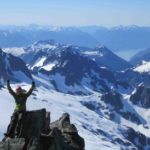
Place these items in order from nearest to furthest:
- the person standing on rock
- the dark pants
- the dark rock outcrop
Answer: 1. the dark rock outcrop
2. the person standing on rock
3. the dark pants

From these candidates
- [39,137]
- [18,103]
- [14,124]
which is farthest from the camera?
[14,124]

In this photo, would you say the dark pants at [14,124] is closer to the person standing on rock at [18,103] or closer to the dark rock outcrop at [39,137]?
the person standing on rock at [18,103]

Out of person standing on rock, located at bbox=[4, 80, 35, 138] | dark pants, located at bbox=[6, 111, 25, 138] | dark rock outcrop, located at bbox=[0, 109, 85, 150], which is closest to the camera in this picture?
dark rock outcrop, located at bbox=[0, 109, 85, 150]

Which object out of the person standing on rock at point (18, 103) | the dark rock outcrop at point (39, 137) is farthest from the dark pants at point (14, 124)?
the dark rock outcrop at point (39, 137)

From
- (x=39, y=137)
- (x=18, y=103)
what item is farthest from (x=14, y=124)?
(x=39, y=137)

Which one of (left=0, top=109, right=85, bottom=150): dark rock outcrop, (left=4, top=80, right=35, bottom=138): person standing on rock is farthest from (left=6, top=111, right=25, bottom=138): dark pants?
(left=0, top=109, right=85, bottom=150): dark rock outcrop

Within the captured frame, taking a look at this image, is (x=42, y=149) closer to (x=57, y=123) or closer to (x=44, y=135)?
(x=44, y=135)

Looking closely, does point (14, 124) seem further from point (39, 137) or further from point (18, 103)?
point (39, 137)

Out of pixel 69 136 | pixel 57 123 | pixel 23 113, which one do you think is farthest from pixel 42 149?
pixel 57 123

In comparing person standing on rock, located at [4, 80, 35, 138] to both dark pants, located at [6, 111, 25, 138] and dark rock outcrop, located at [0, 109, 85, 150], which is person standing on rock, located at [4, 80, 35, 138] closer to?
dark pants, located at [6, 111, 25, 138]
